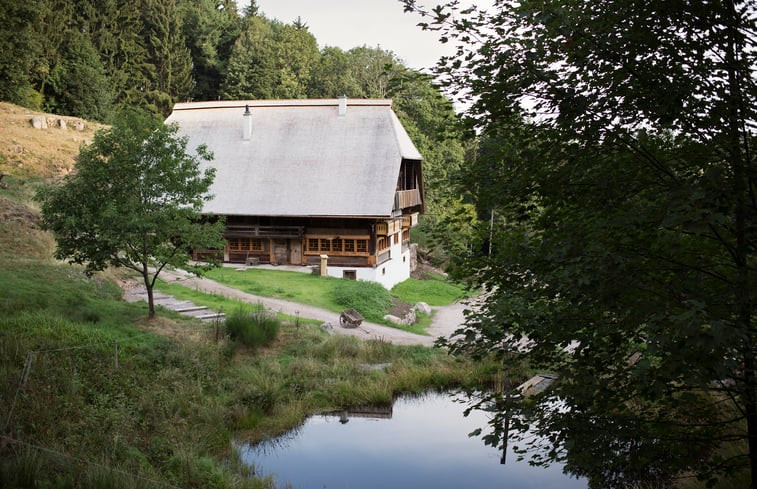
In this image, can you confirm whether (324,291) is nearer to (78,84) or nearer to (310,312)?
(310,312)

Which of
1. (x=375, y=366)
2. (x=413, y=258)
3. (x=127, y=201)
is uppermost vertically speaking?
(x=127, y=201)

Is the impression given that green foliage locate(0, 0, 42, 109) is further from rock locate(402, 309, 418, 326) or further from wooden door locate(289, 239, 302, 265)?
rock locate(402, 309, 418, 326)

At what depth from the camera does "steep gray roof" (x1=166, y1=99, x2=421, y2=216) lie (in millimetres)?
26703

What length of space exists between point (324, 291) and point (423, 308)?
4.36m

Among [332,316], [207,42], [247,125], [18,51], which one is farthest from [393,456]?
[207,42]

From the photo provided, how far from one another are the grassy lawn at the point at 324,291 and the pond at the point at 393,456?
808cm

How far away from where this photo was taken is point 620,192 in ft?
15.3

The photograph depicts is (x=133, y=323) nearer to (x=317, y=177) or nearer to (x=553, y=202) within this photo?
(x=553, y=202)

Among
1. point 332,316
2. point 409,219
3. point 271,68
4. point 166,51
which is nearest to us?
point 332,316

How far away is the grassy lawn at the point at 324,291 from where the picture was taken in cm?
2128

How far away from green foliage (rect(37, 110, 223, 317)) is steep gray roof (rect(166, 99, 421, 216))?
40.6 ft

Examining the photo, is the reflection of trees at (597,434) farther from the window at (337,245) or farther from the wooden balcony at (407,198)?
the wooden balcony at (407,198)

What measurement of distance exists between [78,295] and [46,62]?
3092cm

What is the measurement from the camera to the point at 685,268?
440cm
